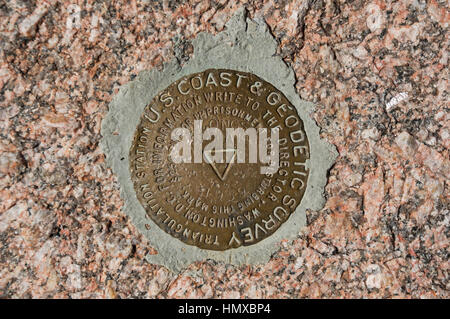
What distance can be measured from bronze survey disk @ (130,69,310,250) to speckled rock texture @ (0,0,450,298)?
0.50ft

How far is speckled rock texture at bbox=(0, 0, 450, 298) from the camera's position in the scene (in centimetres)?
226

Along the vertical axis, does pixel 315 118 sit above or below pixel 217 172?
above

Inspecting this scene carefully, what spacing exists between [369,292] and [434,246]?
39 cm

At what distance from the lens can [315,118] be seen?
2.32 meters

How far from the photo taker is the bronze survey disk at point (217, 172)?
2.23m

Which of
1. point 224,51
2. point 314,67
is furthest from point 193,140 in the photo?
point 314,67

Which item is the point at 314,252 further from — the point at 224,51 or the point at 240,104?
the point at 224,51

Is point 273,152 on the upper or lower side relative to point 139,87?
lower

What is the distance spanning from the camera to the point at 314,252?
2279 millimetres

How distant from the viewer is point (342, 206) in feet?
7.54

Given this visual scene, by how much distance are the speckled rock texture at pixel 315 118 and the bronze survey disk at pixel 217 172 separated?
0.50 feet

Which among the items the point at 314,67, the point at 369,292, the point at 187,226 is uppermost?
the point at 314,67

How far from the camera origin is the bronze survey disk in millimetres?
2229

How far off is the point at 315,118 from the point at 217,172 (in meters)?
0.56
